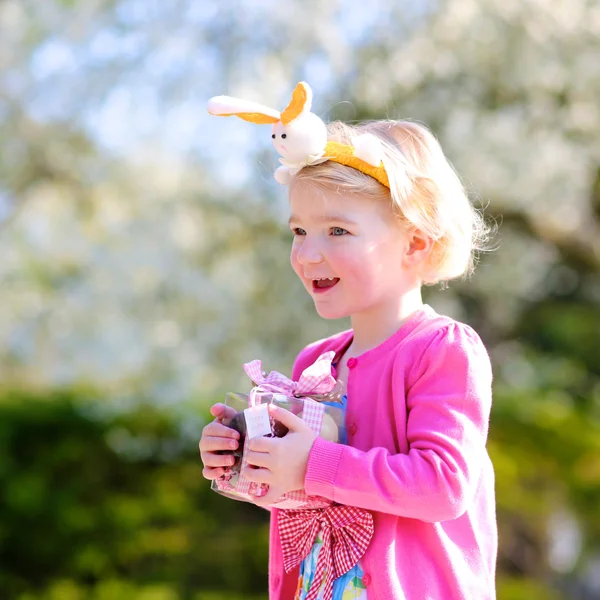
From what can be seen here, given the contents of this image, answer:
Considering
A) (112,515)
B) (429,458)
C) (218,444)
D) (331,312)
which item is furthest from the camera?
(112,515)

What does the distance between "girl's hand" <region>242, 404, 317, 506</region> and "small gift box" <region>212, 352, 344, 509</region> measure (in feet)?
0.08

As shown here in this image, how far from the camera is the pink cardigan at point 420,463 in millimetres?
1778

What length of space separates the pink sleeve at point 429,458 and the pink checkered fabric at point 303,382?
16 centimetres

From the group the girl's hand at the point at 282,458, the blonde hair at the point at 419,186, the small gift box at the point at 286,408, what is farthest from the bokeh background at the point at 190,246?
the girl's hand at the point at 282,458

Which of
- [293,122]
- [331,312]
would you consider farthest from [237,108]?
[331,312]

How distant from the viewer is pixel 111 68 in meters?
5.54

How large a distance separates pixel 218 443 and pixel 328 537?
30 cm

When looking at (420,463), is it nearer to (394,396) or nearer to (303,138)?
(394,396)

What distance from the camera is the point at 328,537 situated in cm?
193

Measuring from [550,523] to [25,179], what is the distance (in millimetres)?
3945

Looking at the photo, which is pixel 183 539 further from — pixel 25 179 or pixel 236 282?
pixel 25 179

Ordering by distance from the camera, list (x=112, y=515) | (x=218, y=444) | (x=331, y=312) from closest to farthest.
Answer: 1. (x=218, y=444)
2. (x=331, y=312)
3. (x=112, y=515)

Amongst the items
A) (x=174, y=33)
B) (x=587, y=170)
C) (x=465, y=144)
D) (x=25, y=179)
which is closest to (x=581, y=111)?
(x=587, y=170)

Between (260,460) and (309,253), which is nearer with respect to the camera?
(260,460)
